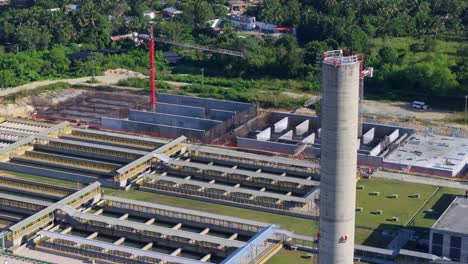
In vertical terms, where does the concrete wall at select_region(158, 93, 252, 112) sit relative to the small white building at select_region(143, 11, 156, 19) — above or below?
below

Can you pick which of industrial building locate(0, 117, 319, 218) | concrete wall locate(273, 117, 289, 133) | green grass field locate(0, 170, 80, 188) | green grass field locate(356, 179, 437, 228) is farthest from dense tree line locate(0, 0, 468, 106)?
green grass field locate(0, 170, 80, 188)

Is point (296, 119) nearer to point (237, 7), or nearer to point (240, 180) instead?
point (240, 180)

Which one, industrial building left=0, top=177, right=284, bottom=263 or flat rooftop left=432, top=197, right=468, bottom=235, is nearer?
flat rooftop left=432, top=197, right=468, bottom=235

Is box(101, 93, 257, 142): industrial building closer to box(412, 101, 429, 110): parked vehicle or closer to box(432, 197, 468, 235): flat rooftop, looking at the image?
box(412, 101, 429, 110): parked vehicle

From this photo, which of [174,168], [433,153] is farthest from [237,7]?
[174,168]

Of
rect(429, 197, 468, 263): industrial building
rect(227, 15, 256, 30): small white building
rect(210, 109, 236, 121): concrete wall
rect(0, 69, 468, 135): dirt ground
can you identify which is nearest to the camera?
rect(429, 197, 468, 263): industrial building

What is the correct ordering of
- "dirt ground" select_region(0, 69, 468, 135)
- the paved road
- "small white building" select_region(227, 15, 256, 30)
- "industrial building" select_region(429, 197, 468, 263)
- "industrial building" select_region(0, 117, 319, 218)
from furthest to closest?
"small white building" select_region(227, 15, 256, 30) → "dirt ground" select_region(0, 69, 468, 135) → the paved road → "industrial building" select_region(0, 117, 319, 218) → "industrial building" select_region(429, 197, 468, 263)

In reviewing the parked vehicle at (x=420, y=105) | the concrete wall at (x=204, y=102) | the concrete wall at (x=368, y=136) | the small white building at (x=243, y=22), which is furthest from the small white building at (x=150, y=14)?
the concrete wall at (x=368, y=136)
